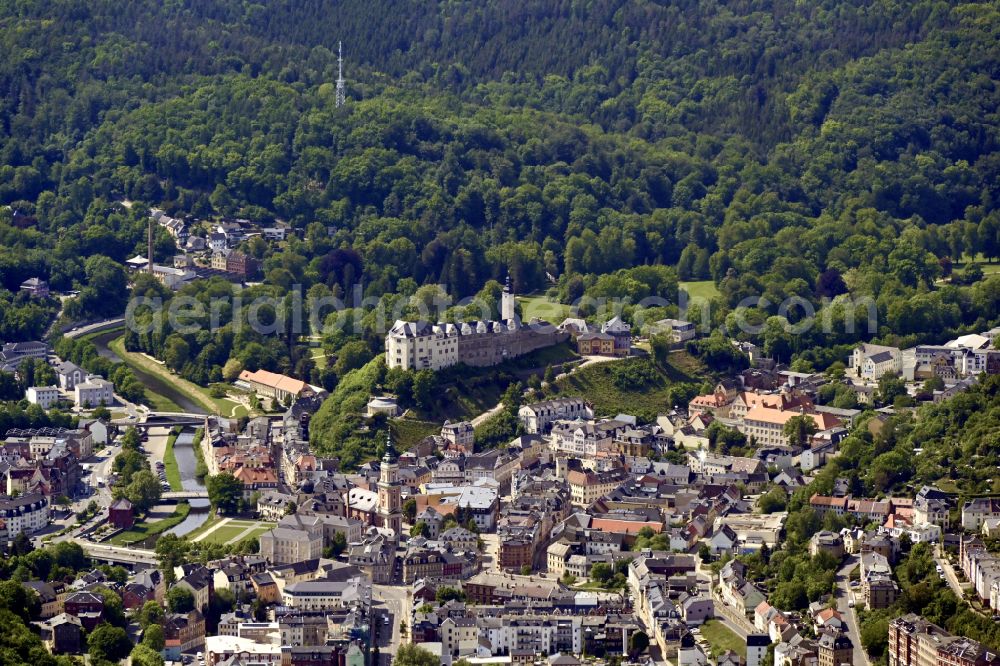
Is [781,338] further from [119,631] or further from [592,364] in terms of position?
[119,631]

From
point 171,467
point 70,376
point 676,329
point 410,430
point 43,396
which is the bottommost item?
point 171,467

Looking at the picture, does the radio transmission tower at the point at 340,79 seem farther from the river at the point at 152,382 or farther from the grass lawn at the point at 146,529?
the grass lawn at the point at 146,529

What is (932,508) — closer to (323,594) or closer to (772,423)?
(772,423)

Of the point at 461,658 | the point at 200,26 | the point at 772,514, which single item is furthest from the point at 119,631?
the point at 200,26

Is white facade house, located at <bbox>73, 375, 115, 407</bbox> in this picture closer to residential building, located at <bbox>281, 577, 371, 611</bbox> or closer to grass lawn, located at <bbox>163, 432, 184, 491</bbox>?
grass lawn, located at <bbox>163, 432, 184, 491</bbox>

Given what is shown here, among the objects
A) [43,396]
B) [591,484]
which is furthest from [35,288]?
[591,484]

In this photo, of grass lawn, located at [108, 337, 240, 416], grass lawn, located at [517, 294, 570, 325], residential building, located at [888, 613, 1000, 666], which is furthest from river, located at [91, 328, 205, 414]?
residential building, located at [888, 613, 1000, 666]
